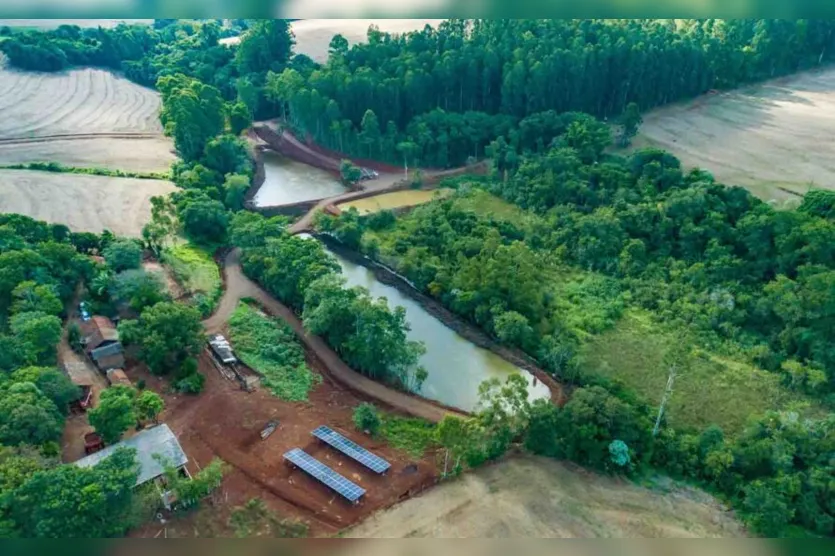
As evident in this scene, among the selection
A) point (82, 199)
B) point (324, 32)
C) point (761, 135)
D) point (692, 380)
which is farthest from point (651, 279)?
point (324, 32)

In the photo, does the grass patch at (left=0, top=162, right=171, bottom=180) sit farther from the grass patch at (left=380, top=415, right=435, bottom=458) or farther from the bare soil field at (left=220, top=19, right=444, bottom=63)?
the grass patch at (left=380, top=415, right=435, bottom=458)

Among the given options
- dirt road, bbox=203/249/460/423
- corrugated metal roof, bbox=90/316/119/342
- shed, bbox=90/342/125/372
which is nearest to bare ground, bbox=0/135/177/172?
dirt road, bbox=203/249/460/423

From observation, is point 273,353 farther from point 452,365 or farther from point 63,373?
point 63,373

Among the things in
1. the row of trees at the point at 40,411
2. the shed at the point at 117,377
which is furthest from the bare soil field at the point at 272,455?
the row of trees at the point at 40,411

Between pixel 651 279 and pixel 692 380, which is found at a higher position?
pixel 651 279

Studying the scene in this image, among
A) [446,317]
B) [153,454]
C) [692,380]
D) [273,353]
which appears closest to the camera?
[153,454]

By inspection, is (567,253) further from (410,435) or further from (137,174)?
(137,174)

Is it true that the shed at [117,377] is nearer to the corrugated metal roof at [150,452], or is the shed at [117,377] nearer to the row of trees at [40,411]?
the row of trees at [40,411]
